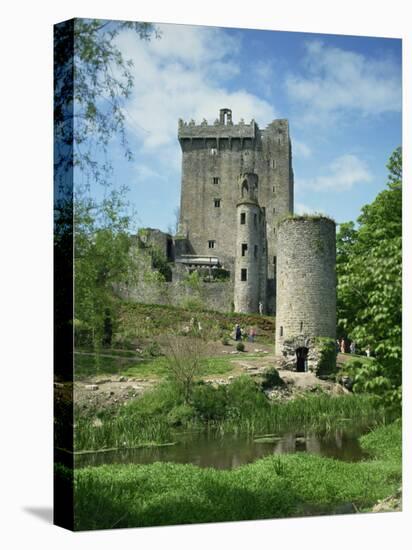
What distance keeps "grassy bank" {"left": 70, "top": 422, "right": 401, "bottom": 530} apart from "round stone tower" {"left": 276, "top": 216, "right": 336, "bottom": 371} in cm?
252

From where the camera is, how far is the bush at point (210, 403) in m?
11.4

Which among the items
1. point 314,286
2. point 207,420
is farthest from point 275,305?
point 207,420

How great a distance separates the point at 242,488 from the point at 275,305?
16.4 ft

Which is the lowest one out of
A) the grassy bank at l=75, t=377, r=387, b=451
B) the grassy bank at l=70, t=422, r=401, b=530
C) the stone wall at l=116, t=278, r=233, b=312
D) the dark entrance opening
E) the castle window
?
the grassy bank at l=70, t=422, r=401, b=530

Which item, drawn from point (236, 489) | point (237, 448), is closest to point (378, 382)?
point (236, 489)

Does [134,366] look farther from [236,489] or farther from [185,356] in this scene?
[236,489]

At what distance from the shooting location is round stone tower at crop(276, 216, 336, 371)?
1343 cm

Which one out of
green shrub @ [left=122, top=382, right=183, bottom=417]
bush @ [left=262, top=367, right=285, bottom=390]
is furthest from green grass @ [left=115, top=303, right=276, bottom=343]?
green shrub @ [left=122, top=382, right=183, bottom=417]

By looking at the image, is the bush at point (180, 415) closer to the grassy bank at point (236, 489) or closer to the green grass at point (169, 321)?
the grassy bank at point (236, 489)

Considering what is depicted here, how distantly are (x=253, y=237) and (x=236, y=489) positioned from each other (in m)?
5.47

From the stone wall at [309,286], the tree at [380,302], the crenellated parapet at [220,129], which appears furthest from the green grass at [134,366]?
the crenellated parapet at [220,129]

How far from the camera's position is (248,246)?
47.3ft

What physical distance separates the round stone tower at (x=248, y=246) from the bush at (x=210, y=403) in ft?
8.97

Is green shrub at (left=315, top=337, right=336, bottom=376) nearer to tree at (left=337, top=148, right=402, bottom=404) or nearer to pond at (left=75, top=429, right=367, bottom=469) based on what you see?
pond at (left=75, top=429, right=367, bottom=469)
